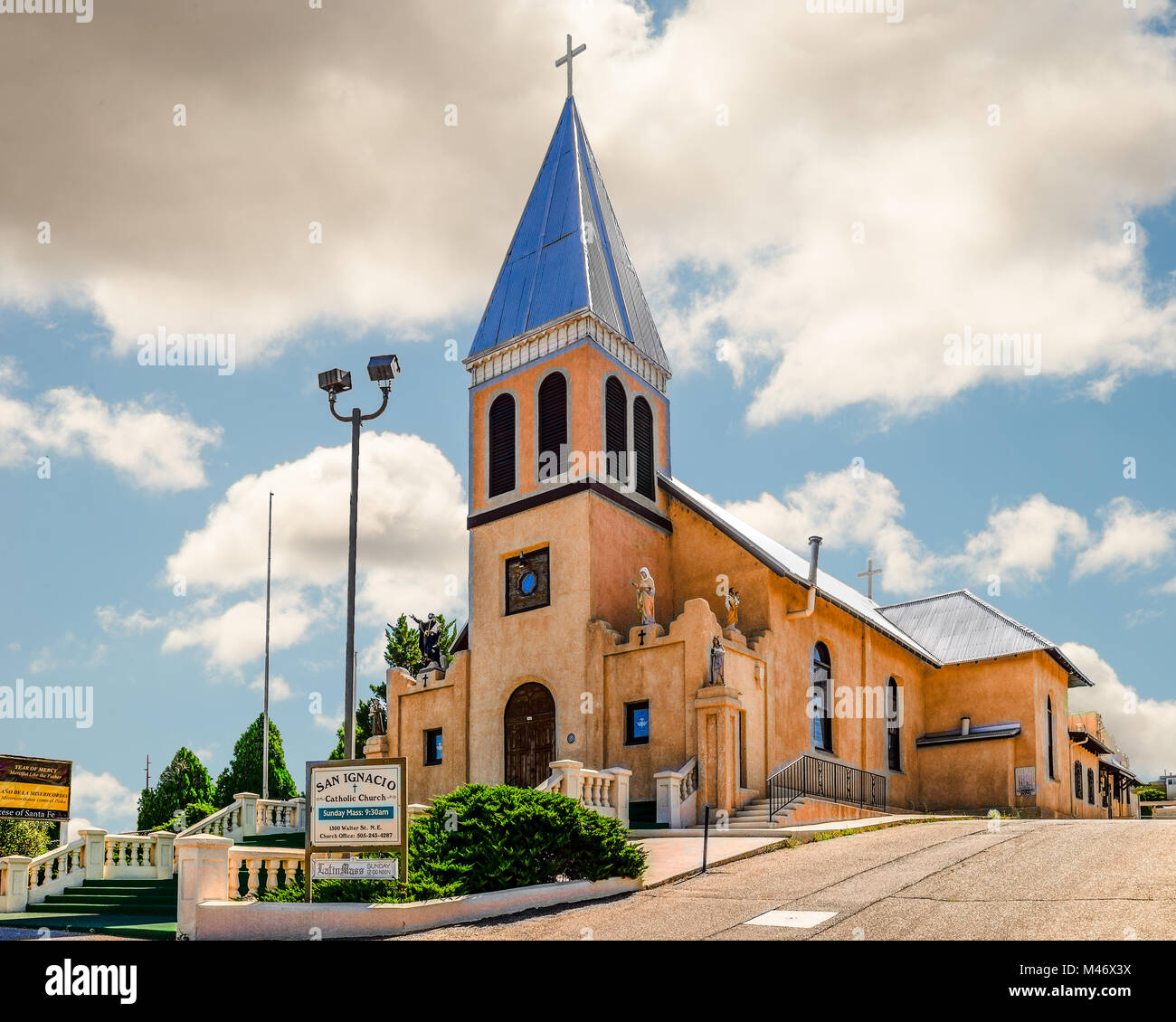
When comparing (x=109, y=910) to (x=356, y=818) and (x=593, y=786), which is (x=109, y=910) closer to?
(x=356, y=818)

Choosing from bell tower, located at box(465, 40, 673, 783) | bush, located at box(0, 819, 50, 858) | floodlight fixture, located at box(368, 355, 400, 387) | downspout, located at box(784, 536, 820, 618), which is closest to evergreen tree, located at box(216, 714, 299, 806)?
bush, located at box(0, 819, 50, 858)

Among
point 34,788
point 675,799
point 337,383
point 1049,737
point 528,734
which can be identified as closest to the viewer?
point 337,383

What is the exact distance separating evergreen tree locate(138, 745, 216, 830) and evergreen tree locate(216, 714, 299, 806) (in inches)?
34.0

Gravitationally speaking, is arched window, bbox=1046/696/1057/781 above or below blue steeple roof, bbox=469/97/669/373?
below

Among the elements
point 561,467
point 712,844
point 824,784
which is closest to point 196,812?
point 561,467

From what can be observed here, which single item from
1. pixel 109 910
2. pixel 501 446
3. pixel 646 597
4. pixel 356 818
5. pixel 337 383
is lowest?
pixel 109 910

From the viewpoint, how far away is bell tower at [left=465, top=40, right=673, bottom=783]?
1080 inches

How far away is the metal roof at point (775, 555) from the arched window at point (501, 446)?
12.9ft

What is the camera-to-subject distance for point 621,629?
27875mm

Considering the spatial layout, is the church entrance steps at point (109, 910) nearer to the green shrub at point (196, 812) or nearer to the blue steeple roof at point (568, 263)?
the blue steeple roof at point (568, 263)

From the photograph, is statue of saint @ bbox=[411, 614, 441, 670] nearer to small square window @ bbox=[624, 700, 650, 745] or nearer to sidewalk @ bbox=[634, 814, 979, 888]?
small square window @ bbox=[624, 700, 650, 745]

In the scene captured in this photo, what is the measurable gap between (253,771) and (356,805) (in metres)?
30.2
